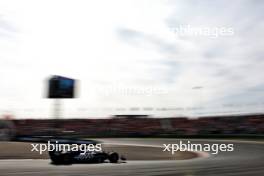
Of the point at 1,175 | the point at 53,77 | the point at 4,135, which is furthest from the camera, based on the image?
the point at 4,135

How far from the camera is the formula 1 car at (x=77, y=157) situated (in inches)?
670

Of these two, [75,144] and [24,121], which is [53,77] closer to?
[75,144]

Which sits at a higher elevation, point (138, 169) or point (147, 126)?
point (147, 126)

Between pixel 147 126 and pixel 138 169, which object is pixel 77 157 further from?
pixel 147 126

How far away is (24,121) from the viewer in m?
69.1

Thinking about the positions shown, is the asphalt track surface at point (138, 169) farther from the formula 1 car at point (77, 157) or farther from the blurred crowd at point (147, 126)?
the blurred crowd at point (147, 126)

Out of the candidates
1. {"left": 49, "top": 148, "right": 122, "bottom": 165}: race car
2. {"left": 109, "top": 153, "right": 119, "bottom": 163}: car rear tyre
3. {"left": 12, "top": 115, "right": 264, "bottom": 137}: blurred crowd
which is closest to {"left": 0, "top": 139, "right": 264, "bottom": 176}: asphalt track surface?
{"left": 49, "top": 148, "right": 122, "bottom": 165}: race car

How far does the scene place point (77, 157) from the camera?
17.3m

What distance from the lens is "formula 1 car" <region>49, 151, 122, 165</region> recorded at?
17016mm

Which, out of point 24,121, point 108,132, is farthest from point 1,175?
point 24,121

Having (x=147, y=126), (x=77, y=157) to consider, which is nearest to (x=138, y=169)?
(x=77, y=157)

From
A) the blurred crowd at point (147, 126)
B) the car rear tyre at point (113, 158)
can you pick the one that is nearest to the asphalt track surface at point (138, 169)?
the car rear tyre at point (113, 158)

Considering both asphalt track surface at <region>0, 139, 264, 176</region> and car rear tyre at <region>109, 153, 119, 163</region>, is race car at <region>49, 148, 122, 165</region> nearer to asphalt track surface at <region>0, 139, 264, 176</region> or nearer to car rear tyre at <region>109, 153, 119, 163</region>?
car rear tyre at <region>109, 153, 119, 163</region>

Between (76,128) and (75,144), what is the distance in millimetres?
46303
